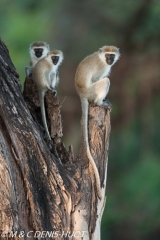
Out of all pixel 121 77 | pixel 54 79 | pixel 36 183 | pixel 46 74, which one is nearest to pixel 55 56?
pixel 54 79

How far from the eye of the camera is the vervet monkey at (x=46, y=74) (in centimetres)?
570

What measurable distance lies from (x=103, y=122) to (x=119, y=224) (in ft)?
30.7

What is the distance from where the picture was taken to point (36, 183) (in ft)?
16.1

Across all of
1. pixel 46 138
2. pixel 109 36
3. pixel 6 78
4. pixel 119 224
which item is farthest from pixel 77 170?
pixel 109 36

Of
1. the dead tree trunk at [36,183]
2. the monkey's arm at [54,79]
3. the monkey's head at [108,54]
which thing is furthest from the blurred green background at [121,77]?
the dead tree trunk at [36,183]

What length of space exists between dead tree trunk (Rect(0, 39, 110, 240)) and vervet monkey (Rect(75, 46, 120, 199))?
421 mm

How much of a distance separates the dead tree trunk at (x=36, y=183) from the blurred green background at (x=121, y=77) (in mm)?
8970

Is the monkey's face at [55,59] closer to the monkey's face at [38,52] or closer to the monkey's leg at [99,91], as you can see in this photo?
the monkey's face at [38,52]

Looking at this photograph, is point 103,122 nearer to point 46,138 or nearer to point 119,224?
point 46,138

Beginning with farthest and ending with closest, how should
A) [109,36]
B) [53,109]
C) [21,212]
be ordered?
[109,36] → [53,109] → [21,212]

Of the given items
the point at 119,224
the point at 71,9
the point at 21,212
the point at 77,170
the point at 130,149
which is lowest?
the point at 21,212

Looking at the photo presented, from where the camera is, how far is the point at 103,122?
532 centimetres

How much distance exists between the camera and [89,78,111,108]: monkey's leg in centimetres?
575

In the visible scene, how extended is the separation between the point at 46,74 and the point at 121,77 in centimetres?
947
